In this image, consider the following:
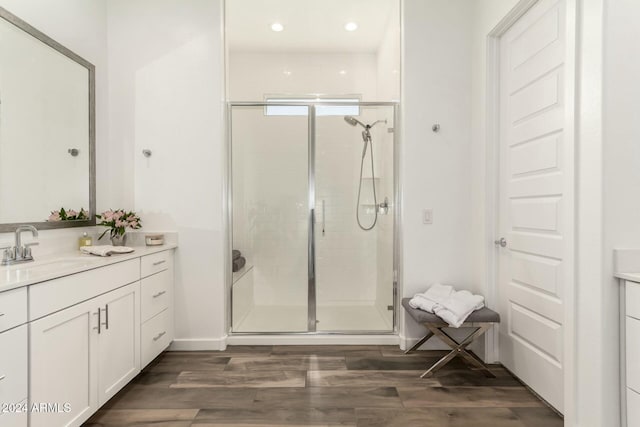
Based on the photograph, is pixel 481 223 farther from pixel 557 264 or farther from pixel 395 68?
pixel 395 68

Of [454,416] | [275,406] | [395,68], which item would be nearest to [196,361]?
[275,406]

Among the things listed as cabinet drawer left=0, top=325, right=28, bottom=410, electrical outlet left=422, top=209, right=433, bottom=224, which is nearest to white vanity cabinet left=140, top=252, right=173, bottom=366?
cabinet drawer left=0, top=325, right=28, bottom=410

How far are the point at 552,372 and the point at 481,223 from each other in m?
1.03


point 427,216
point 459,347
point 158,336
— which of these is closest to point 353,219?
point 427,216

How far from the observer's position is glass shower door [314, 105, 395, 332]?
305 centimetres

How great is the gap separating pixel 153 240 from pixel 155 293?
1.38 ft

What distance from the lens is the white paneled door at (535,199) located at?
1887mm

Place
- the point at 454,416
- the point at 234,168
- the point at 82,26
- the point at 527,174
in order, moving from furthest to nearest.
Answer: the point at 234,168 → the point at 82,26 → the point at 527,174 → the point at 454,416

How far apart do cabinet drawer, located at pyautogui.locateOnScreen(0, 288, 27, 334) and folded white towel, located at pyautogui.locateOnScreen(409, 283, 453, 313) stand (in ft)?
6.88

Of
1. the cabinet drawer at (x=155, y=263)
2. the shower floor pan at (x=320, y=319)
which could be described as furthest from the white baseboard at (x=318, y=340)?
the cabinet drawer at (x=155, y=263)

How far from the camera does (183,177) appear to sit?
9.02 feet

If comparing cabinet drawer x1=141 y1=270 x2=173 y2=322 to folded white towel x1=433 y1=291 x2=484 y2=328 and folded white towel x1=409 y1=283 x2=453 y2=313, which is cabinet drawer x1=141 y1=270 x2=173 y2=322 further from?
folded white towel x1=433 y1=291 x2=484 y2=328

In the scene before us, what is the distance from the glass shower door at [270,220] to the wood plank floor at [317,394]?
1.66ft

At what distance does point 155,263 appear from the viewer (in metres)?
2.42
